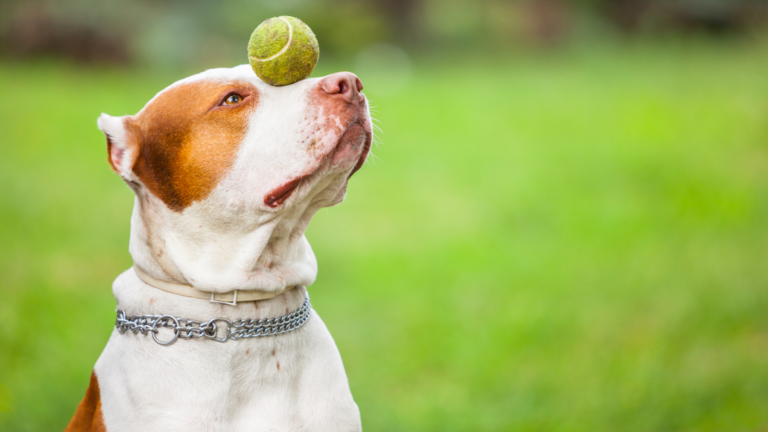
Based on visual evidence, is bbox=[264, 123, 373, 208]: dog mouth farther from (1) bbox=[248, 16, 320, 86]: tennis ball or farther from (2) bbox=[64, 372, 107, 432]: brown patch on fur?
(2) bbox=[64, 372, 107, 432]: brown patch on fur

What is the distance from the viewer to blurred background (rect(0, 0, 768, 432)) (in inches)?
177

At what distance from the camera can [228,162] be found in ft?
7.80

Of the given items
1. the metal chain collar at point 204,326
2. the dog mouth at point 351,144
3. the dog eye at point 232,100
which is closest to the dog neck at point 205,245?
the metal chain collar at point 204,326

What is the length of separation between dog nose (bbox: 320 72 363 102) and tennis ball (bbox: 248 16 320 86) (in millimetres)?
123

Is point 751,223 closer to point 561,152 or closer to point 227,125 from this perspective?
point 561,152

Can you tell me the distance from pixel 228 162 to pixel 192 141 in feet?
0.49

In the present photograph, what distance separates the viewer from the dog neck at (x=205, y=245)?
94.0 inches

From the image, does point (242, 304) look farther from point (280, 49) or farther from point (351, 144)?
point (280, 49)

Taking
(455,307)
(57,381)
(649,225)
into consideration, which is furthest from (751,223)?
(57,381)

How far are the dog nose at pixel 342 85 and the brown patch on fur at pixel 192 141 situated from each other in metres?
0.28

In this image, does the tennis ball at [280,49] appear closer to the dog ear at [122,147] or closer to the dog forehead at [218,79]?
the dog forehead at [218,79]

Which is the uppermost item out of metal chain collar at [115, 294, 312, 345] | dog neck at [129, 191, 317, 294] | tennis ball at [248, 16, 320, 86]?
tennis ball at [248, 16, 320, 86]

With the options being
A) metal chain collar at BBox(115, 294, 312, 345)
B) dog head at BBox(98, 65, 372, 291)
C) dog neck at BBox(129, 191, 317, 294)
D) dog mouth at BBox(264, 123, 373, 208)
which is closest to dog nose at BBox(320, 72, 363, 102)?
dog head at BBox(98, 65, 372, 291)

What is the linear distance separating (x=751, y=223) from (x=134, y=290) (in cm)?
649
